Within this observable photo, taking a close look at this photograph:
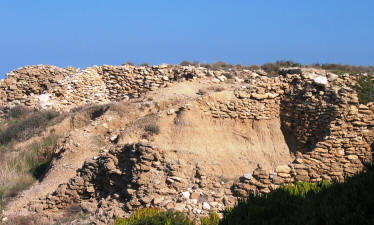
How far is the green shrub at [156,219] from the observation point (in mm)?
8812

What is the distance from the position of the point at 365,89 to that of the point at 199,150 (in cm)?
474

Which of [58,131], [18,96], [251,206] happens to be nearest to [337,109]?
[251,206]

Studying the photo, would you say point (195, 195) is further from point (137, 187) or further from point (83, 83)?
point (83, 83)

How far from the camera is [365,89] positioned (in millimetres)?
12383

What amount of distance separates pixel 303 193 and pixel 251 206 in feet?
4.36

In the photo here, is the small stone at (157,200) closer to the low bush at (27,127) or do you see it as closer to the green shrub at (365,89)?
→ the green shrub at (365,89)

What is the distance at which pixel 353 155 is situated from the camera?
10.3m

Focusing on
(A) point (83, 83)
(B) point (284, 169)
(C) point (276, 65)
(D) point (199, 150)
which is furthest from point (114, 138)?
(C) point (276, 65)

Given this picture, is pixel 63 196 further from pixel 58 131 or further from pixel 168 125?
pixel 58 131

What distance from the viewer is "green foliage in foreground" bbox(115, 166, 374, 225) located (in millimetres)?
5438

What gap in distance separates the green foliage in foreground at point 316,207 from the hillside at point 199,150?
203 centimetres

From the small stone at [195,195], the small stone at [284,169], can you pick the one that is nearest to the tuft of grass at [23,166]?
the small stone at [195,195]

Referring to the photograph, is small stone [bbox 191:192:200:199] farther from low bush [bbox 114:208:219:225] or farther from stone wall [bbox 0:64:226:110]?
stone wall [bbox 0:64:226:110]

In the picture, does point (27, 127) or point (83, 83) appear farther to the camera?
point (83, 83)
